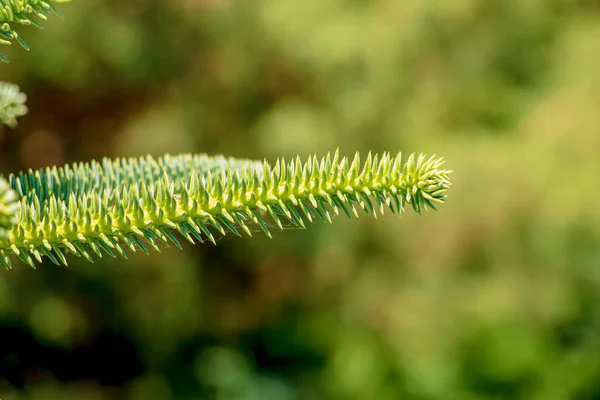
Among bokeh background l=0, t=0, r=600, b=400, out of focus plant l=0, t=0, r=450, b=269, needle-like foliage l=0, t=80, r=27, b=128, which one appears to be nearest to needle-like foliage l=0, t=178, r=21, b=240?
out of focus plant l=0, t=0, r=450, b=269

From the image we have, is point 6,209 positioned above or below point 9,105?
below

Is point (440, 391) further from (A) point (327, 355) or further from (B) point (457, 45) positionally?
(B) point (457, 45)

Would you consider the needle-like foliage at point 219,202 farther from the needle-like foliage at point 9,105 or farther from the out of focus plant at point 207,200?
the needle-like foliage at point 9,105

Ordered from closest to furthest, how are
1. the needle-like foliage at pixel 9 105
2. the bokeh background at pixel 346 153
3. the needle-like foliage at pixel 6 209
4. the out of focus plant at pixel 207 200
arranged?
1. the needle-like foliage at pixel 6 209
2. the out of focus plant at pixel 207 200
3. the needle-like foliage at pixel 9 105
4. the bokeh background at pixel 346 153

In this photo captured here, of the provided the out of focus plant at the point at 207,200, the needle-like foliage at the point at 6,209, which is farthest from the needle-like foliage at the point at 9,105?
the needle-like foliage at the point at 6,209

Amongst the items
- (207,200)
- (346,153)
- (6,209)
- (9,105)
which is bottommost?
(6,209)

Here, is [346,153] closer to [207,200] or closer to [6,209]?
[207,200]

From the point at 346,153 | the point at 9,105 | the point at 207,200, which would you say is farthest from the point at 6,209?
the point at 346,153

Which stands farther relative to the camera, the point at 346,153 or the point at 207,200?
the point at 346,153

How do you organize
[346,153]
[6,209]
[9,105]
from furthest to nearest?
[346,153] < [9,105] < [6,209]
